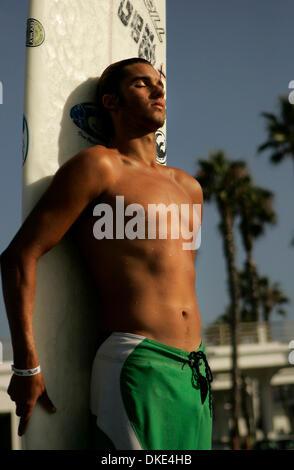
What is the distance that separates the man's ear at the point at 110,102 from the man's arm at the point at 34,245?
0.34 m

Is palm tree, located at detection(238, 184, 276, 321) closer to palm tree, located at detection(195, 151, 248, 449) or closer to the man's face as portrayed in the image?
palm tree, located at detection(195, 151, 248, 449)

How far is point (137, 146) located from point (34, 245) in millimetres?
701

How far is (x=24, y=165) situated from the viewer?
205 centimetres

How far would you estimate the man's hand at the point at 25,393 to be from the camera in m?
1.75

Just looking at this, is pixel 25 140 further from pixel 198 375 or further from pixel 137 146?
pixel 198 375

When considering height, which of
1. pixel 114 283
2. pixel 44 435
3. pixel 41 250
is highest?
pixel 41 250

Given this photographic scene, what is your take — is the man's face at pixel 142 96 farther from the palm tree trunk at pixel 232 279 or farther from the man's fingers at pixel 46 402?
the palm tree trunk at pixel 232 279

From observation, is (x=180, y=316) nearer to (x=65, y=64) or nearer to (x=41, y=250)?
(x=41, y=250)

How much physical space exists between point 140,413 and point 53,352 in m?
0.42

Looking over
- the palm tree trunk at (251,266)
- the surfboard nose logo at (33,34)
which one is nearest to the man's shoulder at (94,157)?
the surfboard nose logo at (33,34)

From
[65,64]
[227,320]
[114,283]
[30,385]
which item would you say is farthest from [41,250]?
[227,320]

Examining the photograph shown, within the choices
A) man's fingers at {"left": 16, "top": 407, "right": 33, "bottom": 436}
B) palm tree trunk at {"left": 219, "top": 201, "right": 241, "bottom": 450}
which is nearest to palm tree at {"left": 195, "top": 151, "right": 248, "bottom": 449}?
palm tree trunk at {"left": 219, "top": 201, "right": 241, "bottom": 450}

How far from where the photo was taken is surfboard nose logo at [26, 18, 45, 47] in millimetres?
2137

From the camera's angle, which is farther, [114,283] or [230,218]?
[230,218]
